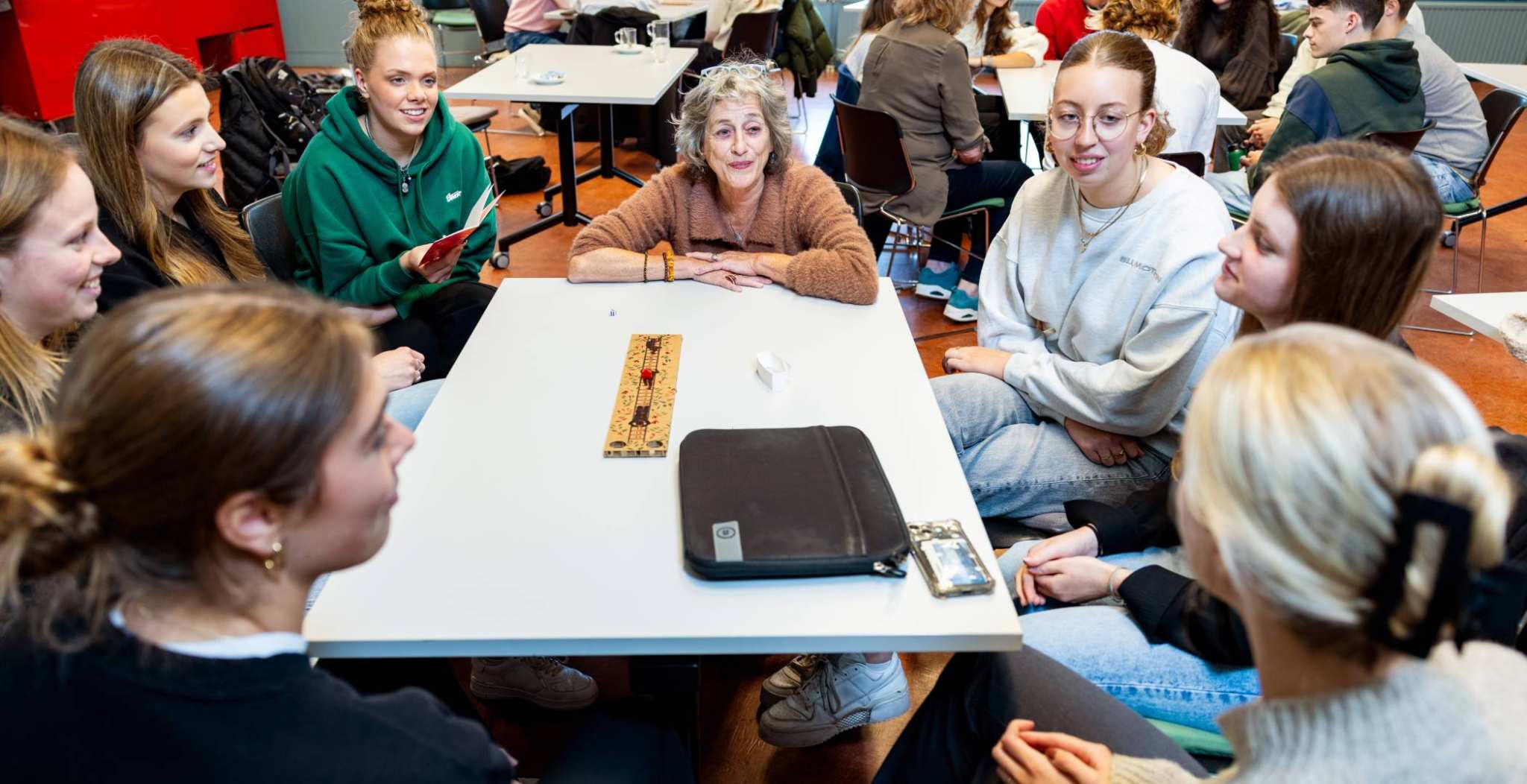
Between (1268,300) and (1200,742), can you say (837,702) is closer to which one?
(1200,742)

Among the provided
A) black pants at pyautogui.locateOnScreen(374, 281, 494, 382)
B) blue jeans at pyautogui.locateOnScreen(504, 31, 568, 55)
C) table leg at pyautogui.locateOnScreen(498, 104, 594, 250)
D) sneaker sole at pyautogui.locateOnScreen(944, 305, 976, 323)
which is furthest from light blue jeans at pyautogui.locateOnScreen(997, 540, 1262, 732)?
blue jeans at pyautogui.locateOnScreen(504, 31, 568, 55)

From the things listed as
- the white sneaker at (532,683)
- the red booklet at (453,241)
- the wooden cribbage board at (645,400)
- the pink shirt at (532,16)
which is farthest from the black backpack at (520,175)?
the white sneaker at (532,683)

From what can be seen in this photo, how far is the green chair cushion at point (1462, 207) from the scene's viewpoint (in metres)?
3.69

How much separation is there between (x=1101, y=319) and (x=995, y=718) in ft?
3.16

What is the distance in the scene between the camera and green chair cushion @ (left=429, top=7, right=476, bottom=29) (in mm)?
7113

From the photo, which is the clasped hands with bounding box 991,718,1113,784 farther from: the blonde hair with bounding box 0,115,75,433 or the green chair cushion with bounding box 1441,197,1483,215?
the green chair cushion with bounding box 1441,197,1483,215

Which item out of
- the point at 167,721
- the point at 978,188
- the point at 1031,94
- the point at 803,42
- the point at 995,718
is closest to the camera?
the point at 167,721

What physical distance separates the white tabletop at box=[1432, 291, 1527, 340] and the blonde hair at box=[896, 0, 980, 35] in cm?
190

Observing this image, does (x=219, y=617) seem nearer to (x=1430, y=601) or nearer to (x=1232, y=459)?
(x=1232, y=459)

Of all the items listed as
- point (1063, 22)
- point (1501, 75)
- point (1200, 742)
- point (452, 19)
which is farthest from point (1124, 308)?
point (452, 19)

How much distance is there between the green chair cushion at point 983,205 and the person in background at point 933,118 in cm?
2

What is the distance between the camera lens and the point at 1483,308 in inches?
82.7

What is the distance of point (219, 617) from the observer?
0.90m

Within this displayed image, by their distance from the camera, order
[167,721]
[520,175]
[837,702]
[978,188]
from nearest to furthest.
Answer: [167,721]
[837,702]
[978,188]
[520,175]
